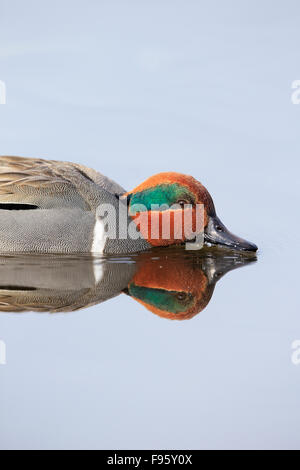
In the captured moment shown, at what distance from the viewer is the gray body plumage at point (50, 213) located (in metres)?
8.15

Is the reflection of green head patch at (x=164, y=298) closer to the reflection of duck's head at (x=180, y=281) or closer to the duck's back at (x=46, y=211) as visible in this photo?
the reflection of duck's head at (x=180, y=281)

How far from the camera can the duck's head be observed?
8367mm

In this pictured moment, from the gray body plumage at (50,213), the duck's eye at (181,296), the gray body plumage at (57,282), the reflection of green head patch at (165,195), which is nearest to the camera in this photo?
the gray body plumage at (57,282)

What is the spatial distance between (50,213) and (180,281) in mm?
1397

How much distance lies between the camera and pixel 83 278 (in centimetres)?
750

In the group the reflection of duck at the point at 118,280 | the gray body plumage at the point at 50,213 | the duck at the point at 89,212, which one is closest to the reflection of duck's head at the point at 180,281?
the reflection of duck at the point at 118,280

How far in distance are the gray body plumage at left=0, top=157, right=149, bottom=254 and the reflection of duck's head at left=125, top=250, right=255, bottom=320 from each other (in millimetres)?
580

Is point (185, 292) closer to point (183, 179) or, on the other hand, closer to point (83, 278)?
point (83, 278)

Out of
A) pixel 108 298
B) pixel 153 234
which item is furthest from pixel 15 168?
pixel 108 298

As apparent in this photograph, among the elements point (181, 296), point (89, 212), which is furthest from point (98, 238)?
point (181, 296)

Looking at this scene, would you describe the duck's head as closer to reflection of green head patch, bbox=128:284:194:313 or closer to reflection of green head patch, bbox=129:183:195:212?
reflection of green head patch, bbox=129:183:195:212

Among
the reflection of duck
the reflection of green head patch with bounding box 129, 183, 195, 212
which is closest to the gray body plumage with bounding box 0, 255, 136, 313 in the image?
the reflection of duck

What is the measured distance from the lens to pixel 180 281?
7488 mm

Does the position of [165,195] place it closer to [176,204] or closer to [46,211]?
[176,204]
